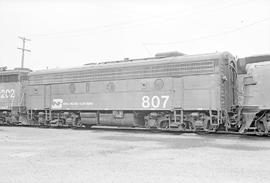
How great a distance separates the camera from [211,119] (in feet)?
49.6

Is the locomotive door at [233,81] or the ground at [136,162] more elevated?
the locomotive door at [233,81]

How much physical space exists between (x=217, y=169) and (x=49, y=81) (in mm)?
15667

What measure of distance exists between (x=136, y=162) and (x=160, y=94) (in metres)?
8.67

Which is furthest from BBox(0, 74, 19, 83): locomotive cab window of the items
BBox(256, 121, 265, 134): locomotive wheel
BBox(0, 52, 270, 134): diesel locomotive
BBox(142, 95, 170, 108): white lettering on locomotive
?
BBox(256, 121, 265, 134): locomotive wheel

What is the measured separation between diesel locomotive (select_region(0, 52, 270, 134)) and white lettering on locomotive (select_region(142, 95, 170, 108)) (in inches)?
1.9

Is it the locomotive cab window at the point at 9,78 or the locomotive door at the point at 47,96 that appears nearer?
the locomotive door at the point at 47,96

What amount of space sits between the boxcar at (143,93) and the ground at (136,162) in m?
3.96

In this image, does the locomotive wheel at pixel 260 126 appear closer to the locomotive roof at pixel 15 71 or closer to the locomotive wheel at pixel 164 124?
the locomotive wheel at pixel 164 124

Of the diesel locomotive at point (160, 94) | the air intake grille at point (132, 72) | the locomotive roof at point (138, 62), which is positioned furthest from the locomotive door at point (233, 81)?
the air intake grille at point (132, 72)

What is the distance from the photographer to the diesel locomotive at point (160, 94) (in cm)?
1471

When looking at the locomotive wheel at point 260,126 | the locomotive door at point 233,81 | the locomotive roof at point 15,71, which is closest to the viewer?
the locomotive wheel at point 260,126

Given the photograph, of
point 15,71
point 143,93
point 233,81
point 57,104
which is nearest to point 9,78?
point 15,71

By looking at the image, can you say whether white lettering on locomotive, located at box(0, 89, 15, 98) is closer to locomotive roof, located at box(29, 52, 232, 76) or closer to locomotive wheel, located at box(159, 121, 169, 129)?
locomotive roof, located at box(29, 52, 232, 76)

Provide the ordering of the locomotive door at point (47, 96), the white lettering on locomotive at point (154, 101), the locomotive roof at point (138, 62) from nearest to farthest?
the locomotive roof at point (138, 62), the white lettering on locomotive at point (154, 101), the locomotive door at point (47, 96)
